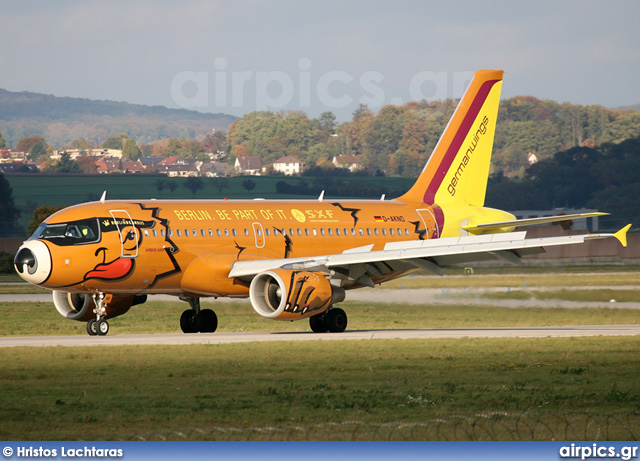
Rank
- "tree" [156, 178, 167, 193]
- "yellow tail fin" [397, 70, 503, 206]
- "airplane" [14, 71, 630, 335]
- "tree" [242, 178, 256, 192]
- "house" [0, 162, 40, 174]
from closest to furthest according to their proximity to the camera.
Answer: "airplane" [14, 71, 630, 335] → "yellow tail fin" [397, 70, 503, 206] → "tree" [156, 178, 167, 193] → "tree" [242, 178, 256, 192] → "house" [0, 162, 40, 174]

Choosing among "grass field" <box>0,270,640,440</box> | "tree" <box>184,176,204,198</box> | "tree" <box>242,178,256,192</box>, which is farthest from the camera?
"tree" <box>242,178,256,192</box>

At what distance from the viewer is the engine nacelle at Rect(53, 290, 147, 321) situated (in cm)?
3653

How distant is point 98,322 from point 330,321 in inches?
302

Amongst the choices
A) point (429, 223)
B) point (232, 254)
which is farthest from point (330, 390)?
point (429, 223)

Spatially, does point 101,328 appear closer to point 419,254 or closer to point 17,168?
point 419,254

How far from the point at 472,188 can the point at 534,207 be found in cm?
10607

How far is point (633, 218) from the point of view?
132250mm

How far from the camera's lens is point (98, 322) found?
35.6 metres

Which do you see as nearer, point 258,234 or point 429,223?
point 258,234

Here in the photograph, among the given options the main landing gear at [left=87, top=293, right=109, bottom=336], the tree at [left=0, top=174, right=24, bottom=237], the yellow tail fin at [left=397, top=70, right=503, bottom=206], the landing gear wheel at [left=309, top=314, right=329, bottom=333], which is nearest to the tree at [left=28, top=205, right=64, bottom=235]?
the tree at [left=0, top=174, right=24, bottom=237]

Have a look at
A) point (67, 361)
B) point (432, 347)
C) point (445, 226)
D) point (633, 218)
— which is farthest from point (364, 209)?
point (633, 218)

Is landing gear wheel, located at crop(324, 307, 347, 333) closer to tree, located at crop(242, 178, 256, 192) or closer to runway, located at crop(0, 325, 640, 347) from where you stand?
runway, located at crop(0, 325, 640, 347)

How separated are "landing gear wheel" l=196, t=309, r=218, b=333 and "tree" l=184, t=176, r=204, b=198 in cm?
12260

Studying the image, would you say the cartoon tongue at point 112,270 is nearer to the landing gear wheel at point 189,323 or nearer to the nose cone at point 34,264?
the nose cone at point 34,264
